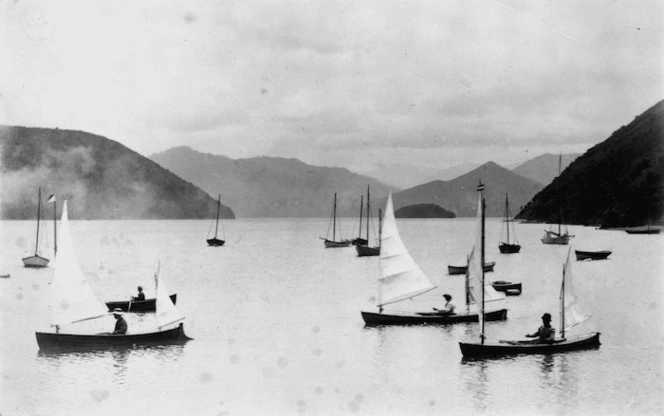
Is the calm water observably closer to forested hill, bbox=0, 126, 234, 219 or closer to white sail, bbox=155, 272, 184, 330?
white sail, bbox=155, 272, 184, 330

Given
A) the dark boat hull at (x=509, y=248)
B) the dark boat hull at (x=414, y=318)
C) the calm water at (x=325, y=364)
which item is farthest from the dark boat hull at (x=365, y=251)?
the dark boat hull at (x=414, y=318)

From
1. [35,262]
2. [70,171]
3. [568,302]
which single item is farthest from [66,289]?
[70,171]

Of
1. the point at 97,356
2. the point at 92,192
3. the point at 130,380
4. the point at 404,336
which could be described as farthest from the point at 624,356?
the point at 92,192

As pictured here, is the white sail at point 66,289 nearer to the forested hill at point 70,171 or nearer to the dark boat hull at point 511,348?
the dark boat hull at point 511,348

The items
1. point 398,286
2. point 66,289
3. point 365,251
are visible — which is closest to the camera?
point 66,289

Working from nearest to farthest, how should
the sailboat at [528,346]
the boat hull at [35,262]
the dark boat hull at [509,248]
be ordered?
the sailboat at [528,346]
the boat hull at [35,262]
the dark boat hull at [509,248]

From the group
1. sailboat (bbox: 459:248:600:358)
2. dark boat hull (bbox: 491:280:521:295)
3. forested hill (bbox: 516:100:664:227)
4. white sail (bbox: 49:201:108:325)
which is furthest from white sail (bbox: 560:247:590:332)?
forested hill (bbox: 516:100:664:227)

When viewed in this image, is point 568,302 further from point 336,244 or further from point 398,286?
point 336,244
